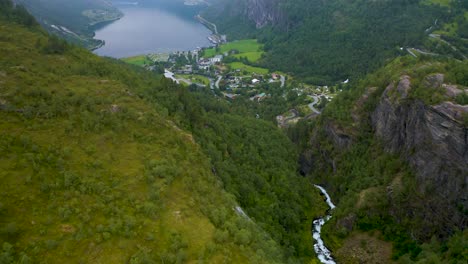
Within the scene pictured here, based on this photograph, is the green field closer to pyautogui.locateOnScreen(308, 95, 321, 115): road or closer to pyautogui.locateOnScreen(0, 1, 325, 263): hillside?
Result: pyautogui.locateOnScreen(308, 95, 321, 115): road

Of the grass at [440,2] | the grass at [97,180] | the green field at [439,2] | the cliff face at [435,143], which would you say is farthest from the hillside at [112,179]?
the green field at [439,2]

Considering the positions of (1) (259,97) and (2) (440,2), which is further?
(1) (259,97)

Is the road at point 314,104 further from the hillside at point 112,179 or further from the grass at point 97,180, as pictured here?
the grass at point 97,180

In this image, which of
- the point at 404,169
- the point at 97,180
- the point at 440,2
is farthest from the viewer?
the point at 440,2

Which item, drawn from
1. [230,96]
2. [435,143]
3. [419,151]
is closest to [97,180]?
[435,143]

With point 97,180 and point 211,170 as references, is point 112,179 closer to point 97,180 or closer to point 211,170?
point 97,180
